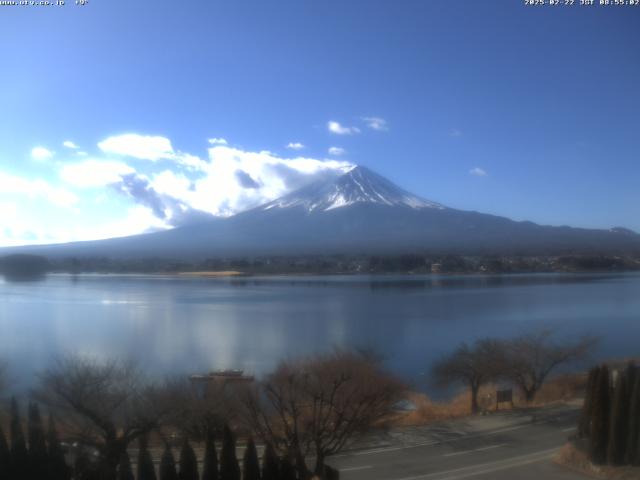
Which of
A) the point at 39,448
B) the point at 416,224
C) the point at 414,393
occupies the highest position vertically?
the point at 416,224

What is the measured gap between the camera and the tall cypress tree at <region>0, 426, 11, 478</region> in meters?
3.87

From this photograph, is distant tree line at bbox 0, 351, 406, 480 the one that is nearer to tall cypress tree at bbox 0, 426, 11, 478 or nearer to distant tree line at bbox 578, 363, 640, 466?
tall cypress tree at bbox 0, 426, 11, 478

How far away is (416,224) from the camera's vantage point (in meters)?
49.6

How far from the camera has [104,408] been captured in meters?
4.54

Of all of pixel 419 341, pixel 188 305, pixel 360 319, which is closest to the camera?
pixel 419 341

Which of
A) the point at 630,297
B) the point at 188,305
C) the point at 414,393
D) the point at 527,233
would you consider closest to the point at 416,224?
the point at 527,233

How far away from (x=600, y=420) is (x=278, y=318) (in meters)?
9.45

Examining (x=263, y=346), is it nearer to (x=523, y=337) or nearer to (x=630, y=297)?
(x=523, y=337)

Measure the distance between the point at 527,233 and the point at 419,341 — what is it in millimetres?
38831

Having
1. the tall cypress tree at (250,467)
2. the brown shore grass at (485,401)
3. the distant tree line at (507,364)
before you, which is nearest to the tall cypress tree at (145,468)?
the tall cypress tree at (250,467)

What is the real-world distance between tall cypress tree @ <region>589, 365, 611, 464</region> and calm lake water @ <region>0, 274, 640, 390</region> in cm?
391

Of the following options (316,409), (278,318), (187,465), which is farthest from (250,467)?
(278,318)

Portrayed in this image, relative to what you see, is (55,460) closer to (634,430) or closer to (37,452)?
(37,452)

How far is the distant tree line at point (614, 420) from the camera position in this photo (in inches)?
175
